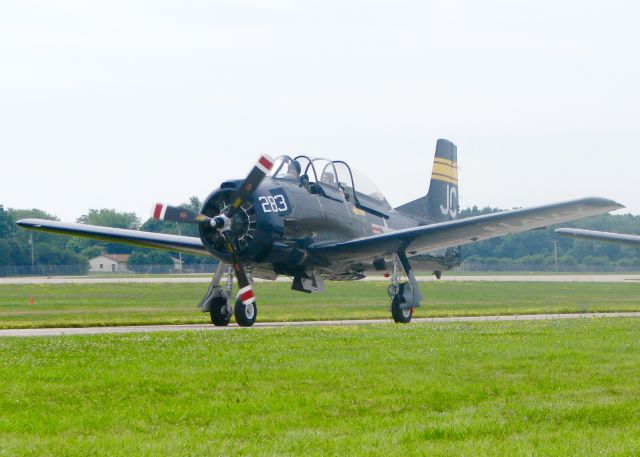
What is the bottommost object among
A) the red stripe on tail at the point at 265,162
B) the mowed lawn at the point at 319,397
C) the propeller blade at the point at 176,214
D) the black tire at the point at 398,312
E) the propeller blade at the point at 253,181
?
the mowed lawn at the point at 319,397

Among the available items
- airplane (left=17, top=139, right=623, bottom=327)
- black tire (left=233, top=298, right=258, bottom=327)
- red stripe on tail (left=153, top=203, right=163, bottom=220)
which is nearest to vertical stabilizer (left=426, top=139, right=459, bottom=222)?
airplane (left=17, top=139, right=623, bottom=327)

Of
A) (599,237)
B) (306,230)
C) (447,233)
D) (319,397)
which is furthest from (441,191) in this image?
(319,397)

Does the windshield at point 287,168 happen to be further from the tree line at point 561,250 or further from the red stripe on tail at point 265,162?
the tree line at point 561,250

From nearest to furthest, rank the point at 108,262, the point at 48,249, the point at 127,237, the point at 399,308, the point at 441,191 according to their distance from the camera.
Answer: the point at 399,308 < the point at 127,237 < the point at 441,191 < the point at 48,249 < the point at 108,262

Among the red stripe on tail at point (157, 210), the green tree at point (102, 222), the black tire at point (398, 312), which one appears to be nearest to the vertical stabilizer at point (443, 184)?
the black tire at point (398, 312)

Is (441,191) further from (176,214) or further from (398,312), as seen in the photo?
(176,214)

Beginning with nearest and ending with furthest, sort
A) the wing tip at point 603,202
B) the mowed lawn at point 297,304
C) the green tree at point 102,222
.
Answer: the wing tip at point 603,202, the mowed lawn at point 297,304, the green tree at point 102,222

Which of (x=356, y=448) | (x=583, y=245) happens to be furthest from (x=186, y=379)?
(x=583, y=245)

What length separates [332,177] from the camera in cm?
2430

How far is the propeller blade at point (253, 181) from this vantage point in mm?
20688

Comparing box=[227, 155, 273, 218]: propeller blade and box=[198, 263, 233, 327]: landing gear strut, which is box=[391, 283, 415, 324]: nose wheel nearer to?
box=[198, 263, 233, 327]: landing gear strut

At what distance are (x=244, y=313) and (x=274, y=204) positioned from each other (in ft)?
8.05

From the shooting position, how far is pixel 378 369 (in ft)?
39.9

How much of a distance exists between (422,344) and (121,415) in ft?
22.5
